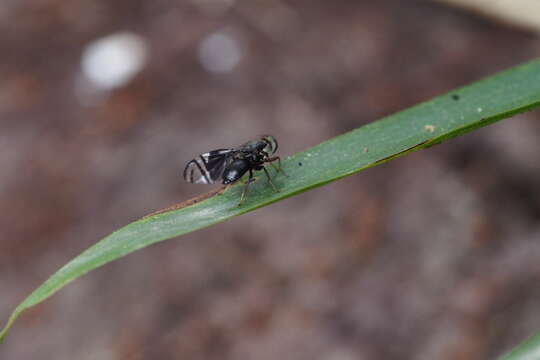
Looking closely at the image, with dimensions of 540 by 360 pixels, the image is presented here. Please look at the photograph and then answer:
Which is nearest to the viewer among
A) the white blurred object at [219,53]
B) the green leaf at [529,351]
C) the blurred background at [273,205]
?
the green leaf at [529,351]

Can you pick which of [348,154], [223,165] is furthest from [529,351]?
[223,165]

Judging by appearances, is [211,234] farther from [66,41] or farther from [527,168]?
[66,41]

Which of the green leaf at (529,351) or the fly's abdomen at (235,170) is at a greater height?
Answer: the fly's abdomen at (235,170)

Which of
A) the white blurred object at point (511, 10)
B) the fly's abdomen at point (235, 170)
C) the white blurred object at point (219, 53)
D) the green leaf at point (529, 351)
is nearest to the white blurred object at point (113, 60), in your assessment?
the white blurred object at point (219, 53)

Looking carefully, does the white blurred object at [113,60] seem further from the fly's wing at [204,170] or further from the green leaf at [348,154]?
the green leaf at [348,154]

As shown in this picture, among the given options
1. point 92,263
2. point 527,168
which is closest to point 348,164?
point 92,263

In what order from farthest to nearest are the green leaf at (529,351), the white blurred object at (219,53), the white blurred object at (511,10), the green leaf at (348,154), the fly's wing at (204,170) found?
the white blurred object at (219,53)
the white blurred object at (511,10)
the fly's wing at (204,170)
the green leaf at (348,154)
the green leaf at (529,351)

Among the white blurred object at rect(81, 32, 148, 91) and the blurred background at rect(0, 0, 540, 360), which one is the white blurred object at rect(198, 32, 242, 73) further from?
the white blurred object at rect(81, 32, 148, 91)

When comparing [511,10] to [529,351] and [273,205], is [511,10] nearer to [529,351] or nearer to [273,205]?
[273,205]
